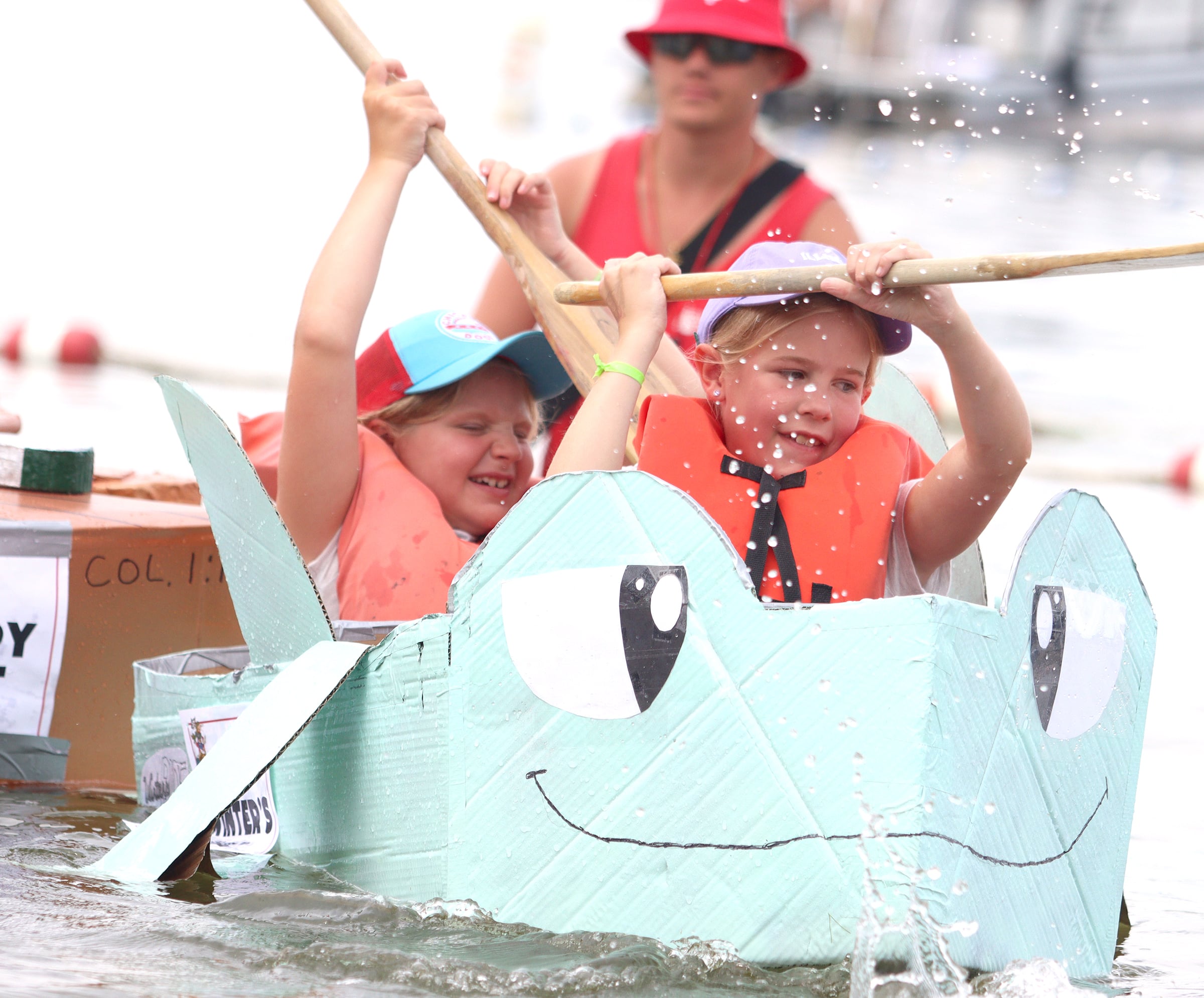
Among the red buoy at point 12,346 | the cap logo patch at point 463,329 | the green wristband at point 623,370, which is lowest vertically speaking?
the green wristband at point 623,370

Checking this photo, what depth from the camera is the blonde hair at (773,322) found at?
1.91 meters

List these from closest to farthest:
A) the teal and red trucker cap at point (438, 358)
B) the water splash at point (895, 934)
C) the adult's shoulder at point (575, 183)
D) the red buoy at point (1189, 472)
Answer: the water splash at point (895, 934) < the teal and red trucker cap at point (438, 358) < the adult's shoulder at point (575, 183) < the red buoy at point (1189, 472)

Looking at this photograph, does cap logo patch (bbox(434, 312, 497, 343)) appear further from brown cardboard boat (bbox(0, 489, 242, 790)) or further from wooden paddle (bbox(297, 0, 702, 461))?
brown cardboard boat (bbox(0, 489, 242, 790))

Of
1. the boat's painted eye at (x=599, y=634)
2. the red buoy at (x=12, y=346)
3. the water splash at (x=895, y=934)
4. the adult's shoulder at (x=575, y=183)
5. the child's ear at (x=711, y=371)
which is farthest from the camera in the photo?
the red buoy at (x=12, y=346)

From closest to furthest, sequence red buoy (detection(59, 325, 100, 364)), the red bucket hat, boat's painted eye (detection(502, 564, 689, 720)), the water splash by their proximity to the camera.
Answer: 1. the water splash
2. boat's painted eye (detection(502, 564, 689, 720))
3. the red bucket hat
4. red buoy (detection(59, 325, 100, 364))

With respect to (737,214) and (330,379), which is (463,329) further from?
(737,214)

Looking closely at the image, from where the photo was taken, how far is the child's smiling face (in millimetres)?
1911

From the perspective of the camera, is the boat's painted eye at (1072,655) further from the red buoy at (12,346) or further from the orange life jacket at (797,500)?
the red buoy at (12,346)

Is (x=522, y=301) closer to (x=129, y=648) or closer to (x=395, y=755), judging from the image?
(x=129, y=648)

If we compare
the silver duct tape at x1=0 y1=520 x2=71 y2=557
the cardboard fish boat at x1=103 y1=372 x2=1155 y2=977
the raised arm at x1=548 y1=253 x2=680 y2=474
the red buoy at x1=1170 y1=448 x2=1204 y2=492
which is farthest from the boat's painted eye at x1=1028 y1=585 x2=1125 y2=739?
the red buoy at x1=1170 y1=448 x2=1204 y2=492

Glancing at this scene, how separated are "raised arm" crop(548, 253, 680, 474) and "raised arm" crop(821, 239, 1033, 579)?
26 centimetres

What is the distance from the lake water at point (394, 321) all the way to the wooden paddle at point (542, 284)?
79 centimetres

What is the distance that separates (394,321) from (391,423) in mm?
6533

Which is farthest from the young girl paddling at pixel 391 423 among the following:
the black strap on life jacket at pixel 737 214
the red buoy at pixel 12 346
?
the red buoy at pixel 12 346
